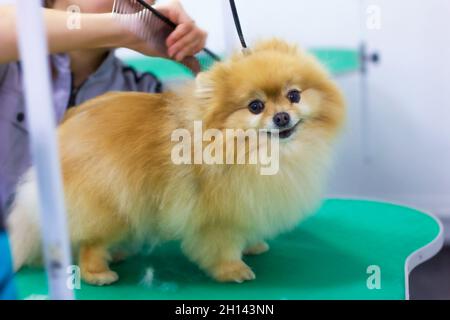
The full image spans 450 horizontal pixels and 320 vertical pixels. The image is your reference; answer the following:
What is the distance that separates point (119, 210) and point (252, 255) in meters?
0.23

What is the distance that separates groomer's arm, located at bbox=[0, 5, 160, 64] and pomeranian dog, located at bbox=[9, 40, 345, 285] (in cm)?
9

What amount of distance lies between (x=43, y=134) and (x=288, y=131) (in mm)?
316

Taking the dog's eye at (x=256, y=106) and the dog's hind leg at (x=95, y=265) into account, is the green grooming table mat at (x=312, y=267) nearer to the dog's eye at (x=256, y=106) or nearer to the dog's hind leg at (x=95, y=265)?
the dog's hind leg at (x=95, y=265)

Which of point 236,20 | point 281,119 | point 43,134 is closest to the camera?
point 43,134

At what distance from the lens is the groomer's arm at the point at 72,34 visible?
62 cm

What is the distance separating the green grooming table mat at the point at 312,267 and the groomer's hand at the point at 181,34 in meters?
0.30

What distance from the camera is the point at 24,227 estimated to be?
70 centimetres

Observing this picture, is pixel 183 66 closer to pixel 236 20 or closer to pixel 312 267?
pixel 236 20

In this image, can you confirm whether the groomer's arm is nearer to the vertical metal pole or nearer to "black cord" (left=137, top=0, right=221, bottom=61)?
"black cord" (left=137, top=0, right=221, bottom=61)

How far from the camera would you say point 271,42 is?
70 centimetres

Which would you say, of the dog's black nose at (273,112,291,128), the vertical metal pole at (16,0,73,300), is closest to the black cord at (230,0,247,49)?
the dog's black nose at (273,112,291,128)

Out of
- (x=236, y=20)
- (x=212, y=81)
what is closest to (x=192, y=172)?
(x=212, y=81)
